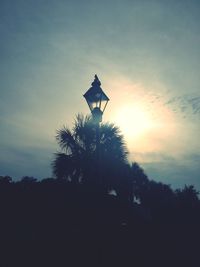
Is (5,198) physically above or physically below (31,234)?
above

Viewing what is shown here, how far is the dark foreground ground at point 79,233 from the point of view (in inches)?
315

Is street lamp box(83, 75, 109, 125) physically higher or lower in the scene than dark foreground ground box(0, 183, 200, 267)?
higher

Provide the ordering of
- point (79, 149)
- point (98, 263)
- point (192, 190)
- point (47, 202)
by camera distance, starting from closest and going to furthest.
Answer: point (98, 263), point (47, 202), point (79, 149), point (192, 190)

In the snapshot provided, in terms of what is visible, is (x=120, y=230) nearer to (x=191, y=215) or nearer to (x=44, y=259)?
(x=44, y=259)

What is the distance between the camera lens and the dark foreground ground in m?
8.00

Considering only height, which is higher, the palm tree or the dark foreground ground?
the palm tree

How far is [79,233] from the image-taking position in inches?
331

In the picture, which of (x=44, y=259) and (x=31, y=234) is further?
(x=31, y=234)

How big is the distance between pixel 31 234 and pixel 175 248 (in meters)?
5.97

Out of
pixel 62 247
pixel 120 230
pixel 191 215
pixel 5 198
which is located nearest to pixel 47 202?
pixel 5 198

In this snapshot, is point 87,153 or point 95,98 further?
point 87,153

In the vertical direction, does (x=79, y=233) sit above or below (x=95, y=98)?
below

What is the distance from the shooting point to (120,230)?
915 centimetres

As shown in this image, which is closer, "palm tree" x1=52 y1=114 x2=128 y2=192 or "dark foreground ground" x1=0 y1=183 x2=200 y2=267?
"dark foreground ground" x1=0 y1=183 x2=200 y2=267
